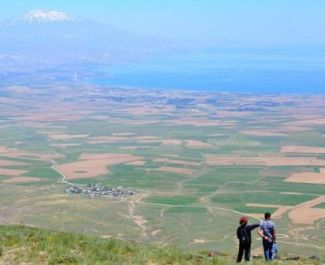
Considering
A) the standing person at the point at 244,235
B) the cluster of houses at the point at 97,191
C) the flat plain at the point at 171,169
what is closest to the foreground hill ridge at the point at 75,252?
the standing person at the point at 244,235

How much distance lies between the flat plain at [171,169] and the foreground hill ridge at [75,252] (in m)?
23.4

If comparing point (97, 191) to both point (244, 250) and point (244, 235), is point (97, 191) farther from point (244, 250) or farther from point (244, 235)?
point (244, 235)

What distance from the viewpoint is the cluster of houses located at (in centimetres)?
6944

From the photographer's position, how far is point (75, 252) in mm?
14867

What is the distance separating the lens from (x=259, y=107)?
554 feet

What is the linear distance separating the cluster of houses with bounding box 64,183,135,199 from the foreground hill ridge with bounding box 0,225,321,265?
52.4m

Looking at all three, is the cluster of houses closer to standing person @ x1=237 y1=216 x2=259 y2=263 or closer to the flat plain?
the flat plain

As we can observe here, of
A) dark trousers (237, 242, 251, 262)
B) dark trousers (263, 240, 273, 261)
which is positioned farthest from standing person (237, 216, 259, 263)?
dark trousers (263, 240, 273, 261)

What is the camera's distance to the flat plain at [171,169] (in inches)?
2147

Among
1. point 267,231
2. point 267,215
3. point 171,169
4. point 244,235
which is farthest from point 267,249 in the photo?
point 171,169

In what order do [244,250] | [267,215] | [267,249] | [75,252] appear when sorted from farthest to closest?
[267,249]
[267,215]
[244,250]
[75,252]

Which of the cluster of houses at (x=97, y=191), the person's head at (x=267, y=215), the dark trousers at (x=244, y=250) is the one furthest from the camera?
the cluster of houses at (x=97, y=191)

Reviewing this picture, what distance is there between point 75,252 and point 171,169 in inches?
2778

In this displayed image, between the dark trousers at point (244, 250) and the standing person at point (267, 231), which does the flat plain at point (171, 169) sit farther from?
→ the dark trousers at point (244, 250)
